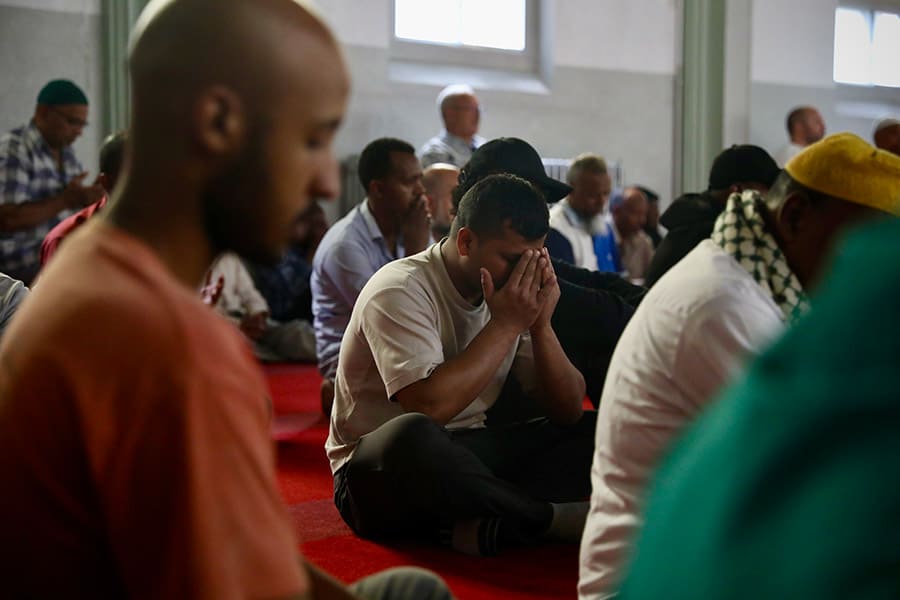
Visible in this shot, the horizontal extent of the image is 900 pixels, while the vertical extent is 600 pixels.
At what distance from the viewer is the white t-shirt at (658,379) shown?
1519 millimetres

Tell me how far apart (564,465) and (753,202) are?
3.99 feet

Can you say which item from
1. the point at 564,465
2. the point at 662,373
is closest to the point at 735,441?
the point at 662,373

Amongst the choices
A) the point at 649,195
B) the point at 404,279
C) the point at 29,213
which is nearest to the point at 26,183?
the point at 29,213

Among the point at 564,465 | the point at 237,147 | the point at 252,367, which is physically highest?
the point at 237,147

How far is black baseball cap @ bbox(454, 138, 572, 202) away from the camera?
11.5ft

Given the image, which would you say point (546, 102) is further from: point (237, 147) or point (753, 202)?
point (237, 147)

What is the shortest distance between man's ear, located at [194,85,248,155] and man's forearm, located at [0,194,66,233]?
434cm

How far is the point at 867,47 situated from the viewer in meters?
9.80

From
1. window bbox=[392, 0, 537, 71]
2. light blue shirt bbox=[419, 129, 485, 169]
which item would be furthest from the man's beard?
window bbox=[392, 0, 537, 71]

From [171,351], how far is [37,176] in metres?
4.69

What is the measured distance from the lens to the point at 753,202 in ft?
6.00

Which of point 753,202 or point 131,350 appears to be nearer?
point 131,350

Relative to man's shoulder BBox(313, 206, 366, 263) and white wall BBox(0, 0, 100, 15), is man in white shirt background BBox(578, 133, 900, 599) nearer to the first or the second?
man's shoulder BBox(313, 206, 366, 263)

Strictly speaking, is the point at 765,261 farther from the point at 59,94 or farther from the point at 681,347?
the point at 59,94
